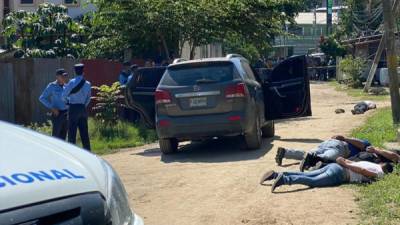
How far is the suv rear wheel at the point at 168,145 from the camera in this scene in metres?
12.1

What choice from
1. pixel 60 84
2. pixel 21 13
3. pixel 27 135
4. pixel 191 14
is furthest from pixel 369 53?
pixel 27 135

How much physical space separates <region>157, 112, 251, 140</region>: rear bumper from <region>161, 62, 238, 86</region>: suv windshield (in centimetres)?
61

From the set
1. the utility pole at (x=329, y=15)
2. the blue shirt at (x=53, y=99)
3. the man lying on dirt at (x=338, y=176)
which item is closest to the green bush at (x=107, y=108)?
the blue shirt at (x=53, y=99)

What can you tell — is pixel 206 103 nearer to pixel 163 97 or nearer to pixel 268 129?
pixel 163 97

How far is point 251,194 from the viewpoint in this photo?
8.09 meters

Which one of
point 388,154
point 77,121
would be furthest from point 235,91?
point 388,154

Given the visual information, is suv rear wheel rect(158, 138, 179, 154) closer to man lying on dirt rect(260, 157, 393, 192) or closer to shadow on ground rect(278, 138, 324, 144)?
shadow on ground rect(278, 138, 324, 144)

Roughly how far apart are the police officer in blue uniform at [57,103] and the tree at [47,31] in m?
13.2

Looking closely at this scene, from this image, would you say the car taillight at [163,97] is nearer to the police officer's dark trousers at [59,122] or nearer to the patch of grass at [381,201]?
the police officer's dark trousers at [59,122]

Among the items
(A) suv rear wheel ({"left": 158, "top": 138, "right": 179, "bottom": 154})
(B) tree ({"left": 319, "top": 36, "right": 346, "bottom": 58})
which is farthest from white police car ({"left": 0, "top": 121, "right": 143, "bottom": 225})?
(B) tree ({"left": 319, "top": 36, "right": 346, "bottom": 58})

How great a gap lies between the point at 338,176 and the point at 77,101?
18.0ft

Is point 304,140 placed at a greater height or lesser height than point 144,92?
lesser

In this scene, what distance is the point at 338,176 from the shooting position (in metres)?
8.07

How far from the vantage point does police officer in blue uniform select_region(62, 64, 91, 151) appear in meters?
12.0
